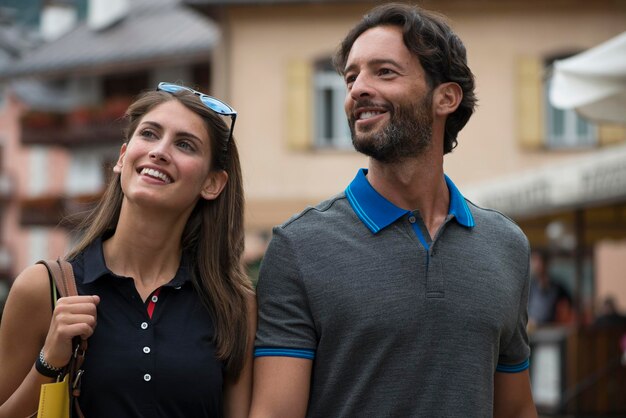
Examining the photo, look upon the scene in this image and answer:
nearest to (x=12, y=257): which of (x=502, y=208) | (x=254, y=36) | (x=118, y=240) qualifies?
(x=254, y=36)

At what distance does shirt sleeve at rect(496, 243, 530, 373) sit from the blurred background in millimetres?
1174

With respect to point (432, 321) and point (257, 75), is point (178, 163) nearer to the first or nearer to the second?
point (432, 321)

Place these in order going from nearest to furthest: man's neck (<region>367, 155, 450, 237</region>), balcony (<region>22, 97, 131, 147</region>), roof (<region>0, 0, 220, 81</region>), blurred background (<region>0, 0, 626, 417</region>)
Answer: man's neck (<region>367, 155, 450, 237</region>)
blurred background (<region>0, 0, 626, 417</region>)
roof (<region>0, 0, 220, 81</region>)
balcony (<region>22, 97, 131, 147</region>)

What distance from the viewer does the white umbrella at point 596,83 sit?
7.67 meters

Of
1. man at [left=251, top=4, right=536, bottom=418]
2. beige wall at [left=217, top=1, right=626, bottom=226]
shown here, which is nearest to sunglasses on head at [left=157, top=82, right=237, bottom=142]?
man at [left=251, top=4, right=536, bottom=418]

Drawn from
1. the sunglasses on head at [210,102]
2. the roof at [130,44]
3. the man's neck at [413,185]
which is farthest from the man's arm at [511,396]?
the roof at [130,44]

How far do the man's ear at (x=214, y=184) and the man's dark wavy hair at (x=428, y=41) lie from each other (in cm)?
53

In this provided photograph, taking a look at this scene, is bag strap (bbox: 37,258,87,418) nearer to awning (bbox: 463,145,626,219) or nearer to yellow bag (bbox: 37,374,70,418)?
yellow bag (bbox: 37,374,70,418)

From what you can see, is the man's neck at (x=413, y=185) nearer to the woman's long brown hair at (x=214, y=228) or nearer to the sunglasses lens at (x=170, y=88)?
the woman's long brown hair at (x=214, y=228)

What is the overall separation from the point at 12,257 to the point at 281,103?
39.8 meters

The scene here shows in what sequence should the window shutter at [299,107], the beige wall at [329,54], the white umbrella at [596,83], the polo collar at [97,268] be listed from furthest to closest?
the window shutter at [299,107], the beige wall at [329,54], the white umbrella at [596,83], the polo collar at [97,268]

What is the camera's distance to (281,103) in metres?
24.2

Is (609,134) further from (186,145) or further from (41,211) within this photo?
(41,211)

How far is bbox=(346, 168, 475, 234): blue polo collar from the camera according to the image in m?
3.89
